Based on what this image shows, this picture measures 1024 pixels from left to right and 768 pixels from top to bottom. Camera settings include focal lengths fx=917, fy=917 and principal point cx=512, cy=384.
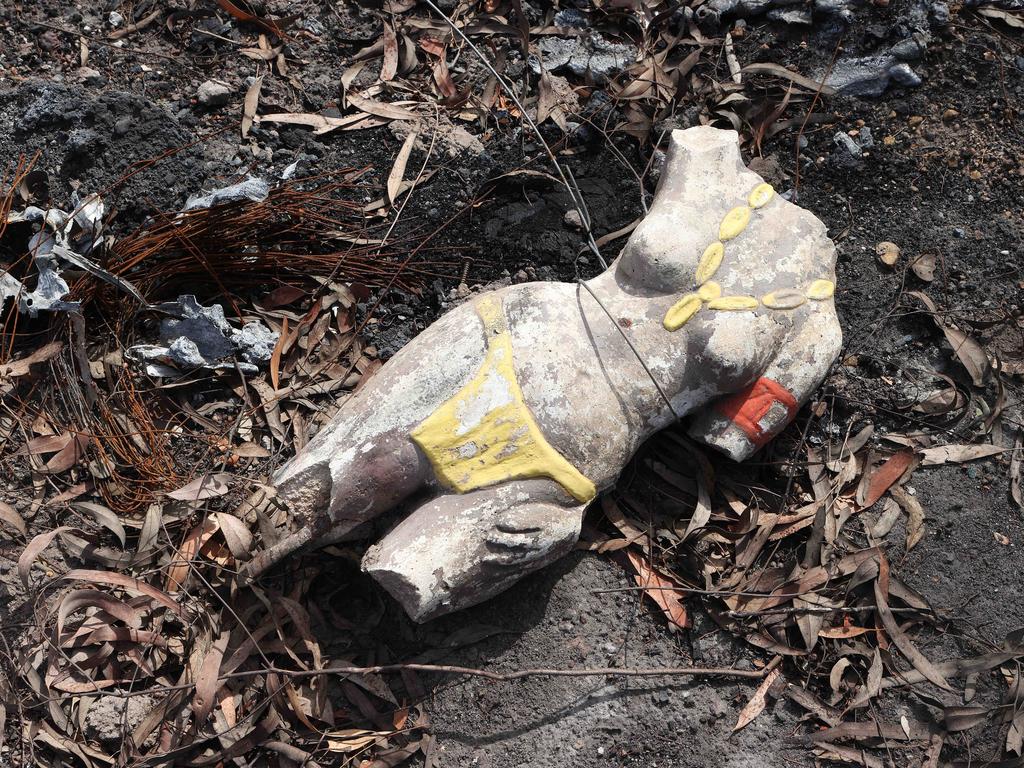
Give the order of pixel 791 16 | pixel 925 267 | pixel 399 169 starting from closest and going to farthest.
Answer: pixel 925 267
pixel 399 169
pixel 791 16

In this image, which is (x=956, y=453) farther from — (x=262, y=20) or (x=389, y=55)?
(x=262, y=20)

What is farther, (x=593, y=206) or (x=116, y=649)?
(x=593, y=206)

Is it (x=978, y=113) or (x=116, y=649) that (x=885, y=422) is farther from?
(x=116, y=649)

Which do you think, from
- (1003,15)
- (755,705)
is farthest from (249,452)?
(1003,15)

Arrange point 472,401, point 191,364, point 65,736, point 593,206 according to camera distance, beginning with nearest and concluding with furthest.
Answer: point 472,401, point 65,736, point 191,364, point 593,206

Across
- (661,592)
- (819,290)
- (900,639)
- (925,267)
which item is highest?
(819,290)

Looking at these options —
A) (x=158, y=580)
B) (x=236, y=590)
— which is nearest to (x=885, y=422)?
(x=236, y=590)

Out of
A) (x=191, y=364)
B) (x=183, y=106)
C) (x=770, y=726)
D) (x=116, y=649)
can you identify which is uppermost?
(x=183, y=106)
